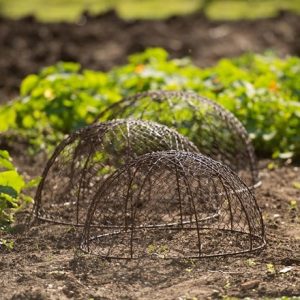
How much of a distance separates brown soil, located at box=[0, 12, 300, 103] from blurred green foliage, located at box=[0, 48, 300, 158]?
3088 millimetres

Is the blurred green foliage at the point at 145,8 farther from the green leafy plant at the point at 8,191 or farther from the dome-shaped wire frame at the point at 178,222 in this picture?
the dome-shaped wire frame at the point at 178,222

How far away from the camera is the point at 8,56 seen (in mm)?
15477

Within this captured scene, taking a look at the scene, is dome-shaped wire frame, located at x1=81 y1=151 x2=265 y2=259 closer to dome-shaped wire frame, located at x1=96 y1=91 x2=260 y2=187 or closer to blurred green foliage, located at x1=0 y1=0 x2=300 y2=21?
dome-shaped wire frame, located at x1=96 y1=91 x2=260 y2=187

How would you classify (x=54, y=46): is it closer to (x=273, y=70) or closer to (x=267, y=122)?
(x=273, y=70)

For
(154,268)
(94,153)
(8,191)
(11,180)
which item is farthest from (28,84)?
(154,268)

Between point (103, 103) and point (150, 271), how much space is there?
428 cm

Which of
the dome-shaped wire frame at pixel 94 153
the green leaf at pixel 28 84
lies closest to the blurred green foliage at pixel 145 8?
the green leaf at pixel 28 84

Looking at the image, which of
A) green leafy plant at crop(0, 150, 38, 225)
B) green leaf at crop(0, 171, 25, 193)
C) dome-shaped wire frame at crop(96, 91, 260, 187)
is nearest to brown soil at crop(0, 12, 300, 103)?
dome-shaped wire frame at crop(96, 91, 260, 187)

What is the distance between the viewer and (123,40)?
16625 mm

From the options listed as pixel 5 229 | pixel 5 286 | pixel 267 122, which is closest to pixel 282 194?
pixel 267 122

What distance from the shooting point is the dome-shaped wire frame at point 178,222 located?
6.77 m

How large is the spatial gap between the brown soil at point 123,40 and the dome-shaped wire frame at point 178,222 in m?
6.54

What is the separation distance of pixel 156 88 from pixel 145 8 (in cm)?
1121

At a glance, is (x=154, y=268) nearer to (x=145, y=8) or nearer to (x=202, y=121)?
(x=202, y=121)
